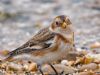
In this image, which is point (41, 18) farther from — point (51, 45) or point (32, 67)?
point (51, 45)

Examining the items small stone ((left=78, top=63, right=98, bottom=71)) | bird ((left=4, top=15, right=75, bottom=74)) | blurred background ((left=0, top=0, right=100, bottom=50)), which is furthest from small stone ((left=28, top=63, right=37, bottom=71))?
blurred background ((left=0, top=0, right=100, bottom=50))

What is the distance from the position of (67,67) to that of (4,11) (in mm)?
6744

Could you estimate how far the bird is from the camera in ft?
25.1

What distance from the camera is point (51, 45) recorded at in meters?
7.74

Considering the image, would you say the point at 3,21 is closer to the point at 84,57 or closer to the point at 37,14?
the point at 37,14

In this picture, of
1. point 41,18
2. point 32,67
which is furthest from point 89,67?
point 41,18

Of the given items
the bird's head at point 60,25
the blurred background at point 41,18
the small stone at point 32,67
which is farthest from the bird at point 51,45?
the blurred background at point 41,18

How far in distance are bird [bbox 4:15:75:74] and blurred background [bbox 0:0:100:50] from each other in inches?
97.7

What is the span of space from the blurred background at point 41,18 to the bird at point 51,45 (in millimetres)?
2482

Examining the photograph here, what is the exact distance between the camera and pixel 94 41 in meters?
10.7

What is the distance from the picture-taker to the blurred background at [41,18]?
1156 centimetres

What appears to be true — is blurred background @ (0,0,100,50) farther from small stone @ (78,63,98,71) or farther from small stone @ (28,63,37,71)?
small stone @ (28,63,37,71)

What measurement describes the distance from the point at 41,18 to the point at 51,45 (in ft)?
22.5

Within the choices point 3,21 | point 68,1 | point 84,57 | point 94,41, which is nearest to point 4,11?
point 3,21
